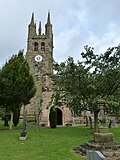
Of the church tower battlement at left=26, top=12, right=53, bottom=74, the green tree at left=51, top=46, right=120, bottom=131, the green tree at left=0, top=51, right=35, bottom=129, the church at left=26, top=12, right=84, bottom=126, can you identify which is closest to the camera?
the green tree at left=51, top=46, right=120, bottom=131

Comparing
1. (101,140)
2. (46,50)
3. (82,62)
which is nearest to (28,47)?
(46,50)

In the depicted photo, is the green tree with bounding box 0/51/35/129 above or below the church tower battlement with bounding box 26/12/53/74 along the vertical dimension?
below

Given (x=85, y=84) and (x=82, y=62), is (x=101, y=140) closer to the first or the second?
(x=85, y=84)

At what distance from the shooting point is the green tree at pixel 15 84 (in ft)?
76.4

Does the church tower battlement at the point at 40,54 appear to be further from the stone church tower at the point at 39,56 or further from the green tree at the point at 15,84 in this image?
the green tree at the point at 15,84

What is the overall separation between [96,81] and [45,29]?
4391 cm

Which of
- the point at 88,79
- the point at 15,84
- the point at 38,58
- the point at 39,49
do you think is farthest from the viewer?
the point at 39,49

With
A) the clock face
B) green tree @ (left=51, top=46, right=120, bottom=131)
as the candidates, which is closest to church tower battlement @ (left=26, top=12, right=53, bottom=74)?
the clock face

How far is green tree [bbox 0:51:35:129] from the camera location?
2328 cm

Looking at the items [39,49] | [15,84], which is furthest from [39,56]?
[15,84]

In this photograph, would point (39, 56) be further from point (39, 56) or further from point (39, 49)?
point (39, 49)

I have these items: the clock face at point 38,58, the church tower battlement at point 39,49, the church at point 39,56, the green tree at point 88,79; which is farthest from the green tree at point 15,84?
the clock face at point 38,58

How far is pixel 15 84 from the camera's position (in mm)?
23547

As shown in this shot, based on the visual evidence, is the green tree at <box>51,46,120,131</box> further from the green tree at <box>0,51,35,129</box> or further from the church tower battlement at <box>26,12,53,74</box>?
the church tower battlement at <box>26,12,53,74</box>
